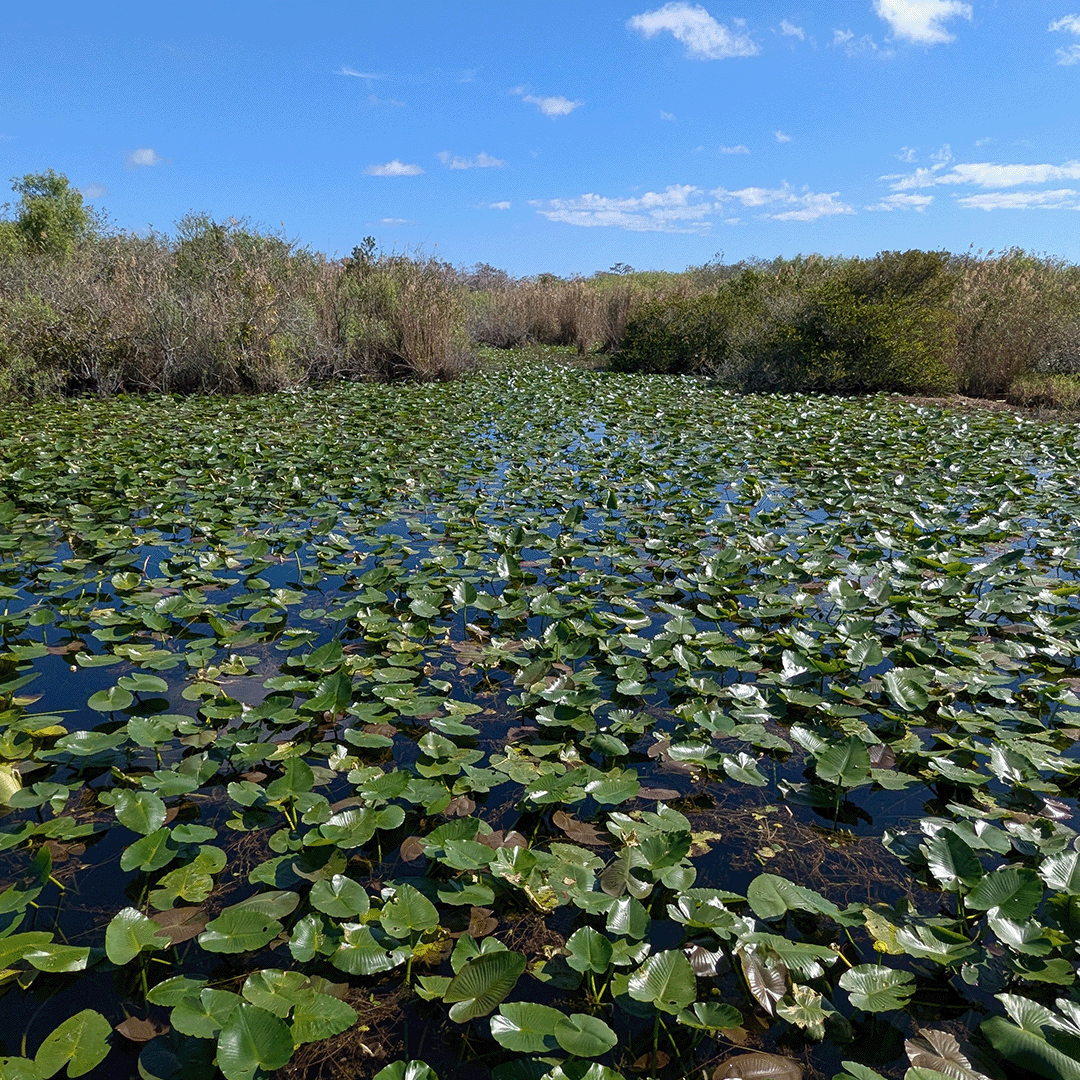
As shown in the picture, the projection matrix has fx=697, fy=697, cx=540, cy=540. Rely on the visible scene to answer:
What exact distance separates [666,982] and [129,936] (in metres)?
1.00

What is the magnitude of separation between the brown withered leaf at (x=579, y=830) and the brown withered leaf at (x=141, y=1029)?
92 cm

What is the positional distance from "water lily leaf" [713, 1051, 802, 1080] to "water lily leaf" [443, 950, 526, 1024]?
0.37 meters

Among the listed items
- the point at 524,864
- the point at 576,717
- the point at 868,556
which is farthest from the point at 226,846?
the point at 868,556

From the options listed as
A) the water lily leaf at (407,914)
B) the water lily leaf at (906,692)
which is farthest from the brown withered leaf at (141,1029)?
the water lily leaf at (906,692)

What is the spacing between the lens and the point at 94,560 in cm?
343

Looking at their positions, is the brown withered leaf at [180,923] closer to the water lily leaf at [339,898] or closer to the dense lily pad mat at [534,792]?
the dense lily pad mat at [534,792]

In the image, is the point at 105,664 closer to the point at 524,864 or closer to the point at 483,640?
the point at 483,640

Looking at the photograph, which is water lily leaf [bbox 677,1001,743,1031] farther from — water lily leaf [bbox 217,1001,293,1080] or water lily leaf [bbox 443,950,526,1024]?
water lily leaf [bbox 217,1001,293,1080]

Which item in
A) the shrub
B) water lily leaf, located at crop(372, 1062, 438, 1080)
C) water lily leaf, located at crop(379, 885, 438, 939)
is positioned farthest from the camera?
the shrub

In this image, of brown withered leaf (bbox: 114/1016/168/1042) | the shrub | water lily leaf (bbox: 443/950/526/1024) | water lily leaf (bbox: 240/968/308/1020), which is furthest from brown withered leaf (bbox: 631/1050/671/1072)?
the shrub

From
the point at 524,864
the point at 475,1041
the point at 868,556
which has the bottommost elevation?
the point at 475,1041

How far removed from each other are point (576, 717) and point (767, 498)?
10.4ft

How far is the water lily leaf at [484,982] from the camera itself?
123 centimetres

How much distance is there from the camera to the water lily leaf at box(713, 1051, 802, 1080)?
1169 millimetres
